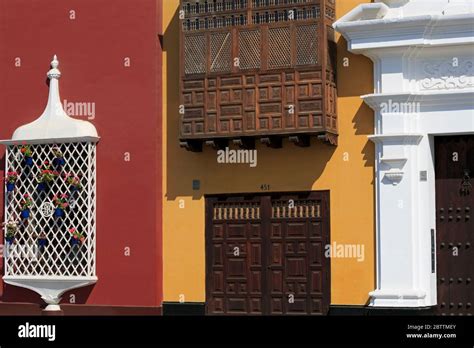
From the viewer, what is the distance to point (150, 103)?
18000 millimetres

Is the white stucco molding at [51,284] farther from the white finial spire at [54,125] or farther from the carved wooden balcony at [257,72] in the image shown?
the carved wooden balcony at [257,72]

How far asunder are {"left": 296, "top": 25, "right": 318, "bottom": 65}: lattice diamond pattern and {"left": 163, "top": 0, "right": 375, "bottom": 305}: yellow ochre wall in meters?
0.51

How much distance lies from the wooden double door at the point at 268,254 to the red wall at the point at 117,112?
93cm

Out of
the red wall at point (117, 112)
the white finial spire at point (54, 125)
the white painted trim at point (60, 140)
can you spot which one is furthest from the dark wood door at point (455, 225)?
the white finial spire at point (54, 125)

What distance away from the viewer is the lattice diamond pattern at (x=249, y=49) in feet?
55.7

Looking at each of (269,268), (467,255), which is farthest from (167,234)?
(467,255)

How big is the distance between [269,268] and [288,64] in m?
2.89

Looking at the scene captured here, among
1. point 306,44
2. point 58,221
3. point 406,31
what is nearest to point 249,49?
point 306,44

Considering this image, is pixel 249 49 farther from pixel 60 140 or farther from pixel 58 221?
pixel 58 221

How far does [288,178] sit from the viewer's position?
17.3 metres

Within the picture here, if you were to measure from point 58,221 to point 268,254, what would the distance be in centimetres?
322

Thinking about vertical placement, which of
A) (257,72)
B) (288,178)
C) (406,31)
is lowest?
(288,178)

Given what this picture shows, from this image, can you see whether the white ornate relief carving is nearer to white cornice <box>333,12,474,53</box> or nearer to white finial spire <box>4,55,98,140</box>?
white cornice <box>333,12,474,53</box>

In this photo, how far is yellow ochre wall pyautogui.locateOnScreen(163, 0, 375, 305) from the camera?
1686 centimetres
